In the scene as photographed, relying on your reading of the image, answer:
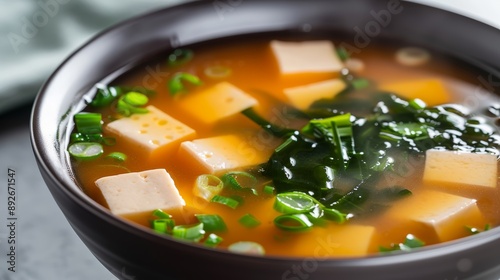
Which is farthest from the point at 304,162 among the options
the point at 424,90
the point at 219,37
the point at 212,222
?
the point at 219,37

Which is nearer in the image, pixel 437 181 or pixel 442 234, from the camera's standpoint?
pixel 442 234

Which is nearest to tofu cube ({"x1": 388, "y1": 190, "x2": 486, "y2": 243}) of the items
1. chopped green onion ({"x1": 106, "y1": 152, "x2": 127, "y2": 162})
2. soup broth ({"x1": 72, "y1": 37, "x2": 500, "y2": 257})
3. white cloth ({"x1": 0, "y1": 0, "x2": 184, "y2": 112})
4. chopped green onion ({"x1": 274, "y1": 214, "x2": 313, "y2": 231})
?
soup broth ({"x1": 72, "y1": 37, "x2": 500, "y2": 257})

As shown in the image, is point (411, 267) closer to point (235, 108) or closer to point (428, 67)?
point (235, 108)

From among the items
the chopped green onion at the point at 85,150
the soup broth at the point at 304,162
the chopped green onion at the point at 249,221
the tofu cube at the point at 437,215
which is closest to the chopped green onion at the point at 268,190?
the soup broth at the point at 304,162

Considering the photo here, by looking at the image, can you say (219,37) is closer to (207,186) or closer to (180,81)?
(180,81)

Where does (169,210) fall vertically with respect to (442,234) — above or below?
below

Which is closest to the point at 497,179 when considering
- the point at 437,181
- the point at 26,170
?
the point at 437,181
